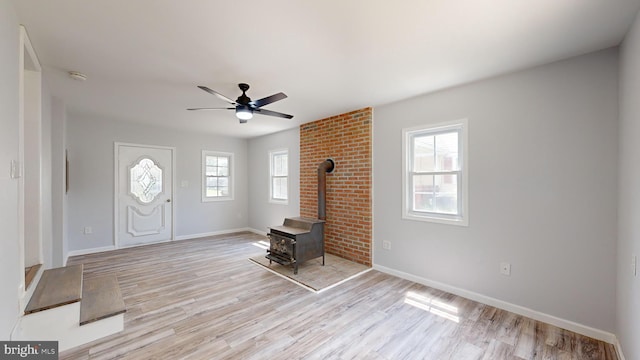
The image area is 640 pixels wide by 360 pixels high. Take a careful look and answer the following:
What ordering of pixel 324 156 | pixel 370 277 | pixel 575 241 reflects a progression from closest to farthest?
pixel 575 241
pixel 370 277
pixel 324 156

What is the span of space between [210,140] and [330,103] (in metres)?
3.61

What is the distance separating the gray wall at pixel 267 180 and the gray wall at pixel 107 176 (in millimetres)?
838

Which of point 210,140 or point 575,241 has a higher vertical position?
point 210,140

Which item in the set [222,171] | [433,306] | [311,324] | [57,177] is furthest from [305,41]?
[222,171]

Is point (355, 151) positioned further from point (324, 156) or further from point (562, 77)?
point (562, 77)

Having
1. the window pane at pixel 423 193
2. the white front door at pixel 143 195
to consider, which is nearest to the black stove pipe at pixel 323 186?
the window pane at pixel 423 193

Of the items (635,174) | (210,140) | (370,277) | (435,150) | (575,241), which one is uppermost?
(210,140)

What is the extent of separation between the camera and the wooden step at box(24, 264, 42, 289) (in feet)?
7.07

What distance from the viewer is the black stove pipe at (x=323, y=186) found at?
430 cm

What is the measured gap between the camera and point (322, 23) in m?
1.84

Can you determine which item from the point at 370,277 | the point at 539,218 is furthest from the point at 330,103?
the point at 539,218

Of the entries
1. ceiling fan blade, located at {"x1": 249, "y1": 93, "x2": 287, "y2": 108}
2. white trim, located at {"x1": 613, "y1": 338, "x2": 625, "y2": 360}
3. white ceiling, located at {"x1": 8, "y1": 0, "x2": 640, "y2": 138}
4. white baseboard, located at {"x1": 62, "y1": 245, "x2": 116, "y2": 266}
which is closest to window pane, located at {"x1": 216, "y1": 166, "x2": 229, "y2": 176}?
white baseboard, located at {"x1": 62, "y1": 245, "x2": 116, "y2": 266}

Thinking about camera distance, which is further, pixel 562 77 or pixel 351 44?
pixel 562 77

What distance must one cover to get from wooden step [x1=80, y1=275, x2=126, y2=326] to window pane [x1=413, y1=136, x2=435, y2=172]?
348 centimetres
